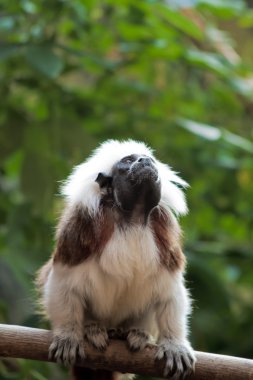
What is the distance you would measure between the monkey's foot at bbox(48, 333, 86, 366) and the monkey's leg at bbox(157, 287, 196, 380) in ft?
0.82

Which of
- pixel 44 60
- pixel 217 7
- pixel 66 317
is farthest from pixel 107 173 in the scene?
pixel 217 7

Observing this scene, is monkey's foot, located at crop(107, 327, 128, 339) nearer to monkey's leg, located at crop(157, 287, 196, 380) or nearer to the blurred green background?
monkey's leg, located at crop(157, 287, 196, 380)

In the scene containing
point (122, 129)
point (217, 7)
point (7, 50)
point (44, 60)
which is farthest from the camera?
point (122, 129)

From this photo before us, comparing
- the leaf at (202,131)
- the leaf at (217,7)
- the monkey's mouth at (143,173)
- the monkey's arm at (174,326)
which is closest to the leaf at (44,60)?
the leaf at (202,131)

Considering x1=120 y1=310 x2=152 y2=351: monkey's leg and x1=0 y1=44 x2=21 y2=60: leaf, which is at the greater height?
x1=0 y1=44 x2=21 y2=60: leaf

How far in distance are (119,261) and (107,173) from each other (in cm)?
32

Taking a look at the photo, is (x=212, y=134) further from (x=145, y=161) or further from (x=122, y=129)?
(x=145, y=161)

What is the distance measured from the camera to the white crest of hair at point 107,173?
9.00 ft

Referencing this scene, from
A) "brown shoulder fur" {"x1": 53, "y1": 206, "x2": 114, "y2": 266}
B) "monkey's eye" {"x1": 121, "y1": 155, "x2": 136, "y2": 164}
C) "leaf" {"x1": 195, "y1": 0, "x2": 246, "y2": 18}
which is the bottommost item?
"brown shoulder fur" {"x1": 53, "y1": 206, "x2": 114, "y2": 266}

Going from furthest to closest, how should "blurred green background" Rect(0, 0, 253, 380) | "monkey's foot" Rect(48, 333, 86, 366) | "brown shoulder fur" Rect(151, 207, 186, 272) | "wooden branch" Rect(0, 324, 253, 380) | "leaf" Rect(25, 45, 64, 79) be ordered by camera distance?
"blurred green background" Rect(0, 0, 253, 380), "leaf" Rect(25, 45, 64, 79), "brown shoulder fur" Rect(151, 207, 186, 272), "monkey's foot" Rect(48, 333, 86, 366), "wooden branch" Rect(0, 324, 253, 380)

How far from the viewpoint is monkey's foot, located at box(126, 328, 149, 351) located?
262cm

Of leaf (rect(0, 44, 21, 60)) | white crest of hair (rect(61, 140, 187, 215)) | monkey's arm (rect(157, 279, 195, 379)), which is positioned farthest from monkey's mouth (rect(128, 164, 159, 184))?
leaf (rect(0, 44, 21, 60))

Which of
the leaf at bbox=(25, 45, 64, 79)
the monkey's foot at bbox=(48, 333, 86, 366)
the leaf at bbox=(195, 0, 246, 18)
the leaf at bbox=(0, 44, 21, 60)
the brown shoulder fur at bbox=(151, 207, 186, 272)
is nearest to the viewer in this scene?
the monkey's foot at bbox=(48, 333, 86, 366)

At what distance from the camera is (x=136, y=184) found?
8.71ft
